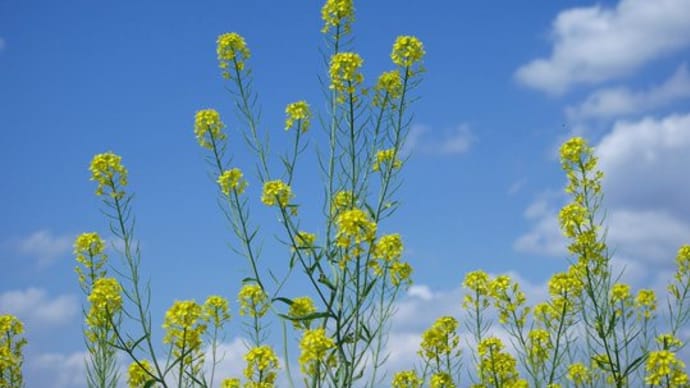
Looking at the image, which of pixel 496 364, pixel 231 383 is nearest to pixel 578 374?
pixel 496 364

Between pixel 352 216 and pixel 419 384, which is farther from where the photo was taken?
pixel 419 384

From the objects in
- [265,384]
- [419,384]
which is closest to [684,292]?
[419,384]

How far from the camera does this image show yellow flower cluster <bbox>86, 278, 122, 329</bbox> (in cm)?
434

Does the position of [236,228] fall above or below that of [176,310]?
above

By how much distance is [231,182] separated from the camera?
13.9ft

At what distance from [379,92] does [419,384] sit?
7.56 feet

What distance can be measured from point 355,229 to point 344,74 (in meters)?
1.03

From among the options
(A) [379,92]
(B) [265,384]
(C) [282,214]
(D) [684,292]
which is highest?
(A) [379,92]

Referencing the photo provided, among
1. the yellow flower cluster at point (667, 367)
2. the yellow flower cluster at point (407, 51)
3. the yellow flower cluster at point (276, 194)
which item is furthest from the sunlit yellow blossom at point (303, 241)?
the yellow flower cluster at point (667, 367)

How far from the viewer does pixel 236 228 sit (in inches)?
161

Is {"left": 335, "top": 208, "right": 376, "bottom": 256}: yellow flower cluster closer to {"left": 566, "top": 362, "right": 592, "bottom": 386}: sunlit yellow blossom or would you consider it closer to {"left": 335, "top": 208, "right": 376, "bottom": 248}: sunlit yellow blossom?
{"left": 335, "top": 208, "right": 376, "bottom": 248}: sunlit yellow blossom

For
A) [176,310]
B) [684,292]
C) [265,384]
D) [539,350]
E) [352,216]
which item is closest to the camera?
[352,216]

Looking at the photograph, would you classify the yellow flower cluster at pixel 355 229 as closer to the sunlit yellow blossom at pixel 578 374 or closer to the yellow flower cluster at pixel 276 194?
the yellow flower cluster at pixel 276 194

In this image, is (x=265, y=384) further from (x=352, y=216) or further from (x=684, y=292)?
(x=684, y=292)
